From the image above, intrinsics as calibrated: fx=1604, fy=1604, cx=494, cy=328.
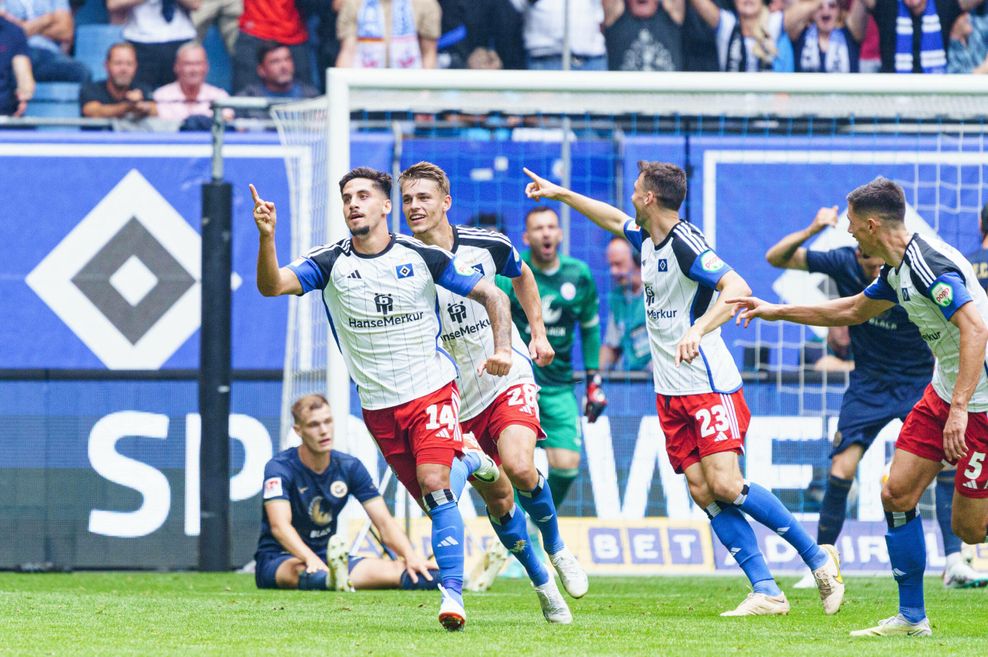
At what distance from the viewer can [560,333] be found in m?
11.3

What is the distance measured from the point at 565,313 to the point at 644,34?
4.81 meters

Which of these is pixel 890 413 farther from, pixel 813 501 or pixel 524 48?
pixel 524 48

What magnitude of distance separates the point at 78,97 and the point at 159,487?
14.3ft

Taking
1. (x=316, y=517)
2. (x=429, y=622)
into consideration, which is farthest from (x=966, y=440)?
(x=316, y=517)

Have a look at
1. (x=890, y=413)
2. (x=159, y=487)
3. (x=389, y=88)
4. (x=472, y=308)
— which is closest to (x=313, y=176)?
(x=389, y=88)

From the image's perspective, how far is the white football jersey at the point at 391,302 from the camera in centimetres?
741

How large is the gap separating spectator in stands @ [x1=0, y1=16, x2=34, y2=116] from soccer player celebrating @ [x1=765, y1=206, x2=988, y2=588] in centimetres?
743

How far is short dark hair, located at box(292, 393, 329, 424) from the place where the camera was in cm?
1023

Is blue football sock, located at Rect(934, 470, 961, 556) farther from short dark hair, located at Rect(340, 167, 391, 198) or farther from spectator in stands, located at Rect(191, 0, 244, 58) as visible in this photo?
spectator in stands, located at Rect(191, 0, 244, 58)

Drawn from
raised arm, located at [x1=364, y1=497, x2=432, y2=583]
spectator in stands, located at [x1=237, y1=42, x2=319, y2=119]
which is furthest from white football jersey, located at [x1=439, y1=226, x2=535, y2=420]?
spectator in stands, located at [x1=237, y1=42, x2=319, y2=119]

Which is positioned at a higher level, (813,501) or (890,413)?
(890,413)

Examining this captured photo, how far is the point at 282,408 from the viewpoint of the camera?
468 inches

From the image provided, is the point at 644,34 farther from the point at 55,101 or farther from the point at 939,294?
the point at 939,294

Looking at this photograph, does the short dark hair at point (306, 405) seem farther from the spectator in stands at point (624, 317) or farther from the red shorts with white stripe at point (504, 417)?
the spectator in stands at point (624, 317)
